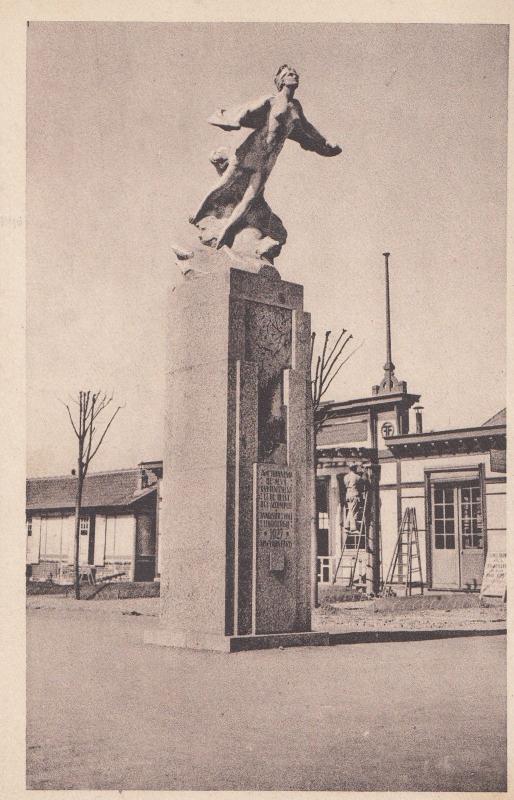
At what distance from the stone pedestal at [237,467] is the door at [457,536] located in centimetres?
1149

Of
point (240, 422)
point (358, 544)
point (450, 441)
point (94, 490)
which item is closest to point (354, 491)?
point (358, 544)

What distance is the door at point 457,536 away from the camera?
20719 mm

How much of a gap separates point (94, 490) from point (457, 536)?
49.4ft

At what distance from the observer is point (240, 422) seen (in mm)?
9555

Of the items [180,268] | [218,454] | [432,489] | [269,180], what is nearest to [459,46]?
[269,180]

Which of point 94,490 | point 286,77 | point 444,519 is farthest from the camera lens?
point 94,490

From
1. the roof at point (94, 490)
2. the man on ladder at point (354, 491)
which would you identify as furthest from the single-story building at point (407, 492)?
the roof at point (94, 490)

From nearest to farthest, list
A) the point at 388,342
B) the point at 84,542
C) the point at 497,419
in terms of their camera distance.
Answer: the point at 497,419, the point at 388,342, the point at 84,542

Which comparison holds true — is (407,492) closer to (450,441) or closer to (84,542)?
(450,441)

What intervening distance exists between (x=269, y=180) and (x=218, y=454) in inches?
125

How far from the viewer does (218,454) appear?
9.50m

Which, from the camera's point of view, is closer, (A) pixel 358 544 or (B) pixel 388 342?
(A) pixel 358 544

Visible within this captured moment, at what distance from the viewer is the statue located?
32.9 feet

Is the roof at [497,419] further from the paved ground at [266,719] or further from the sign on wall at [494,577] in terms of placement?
the paved ground at [266,719]
